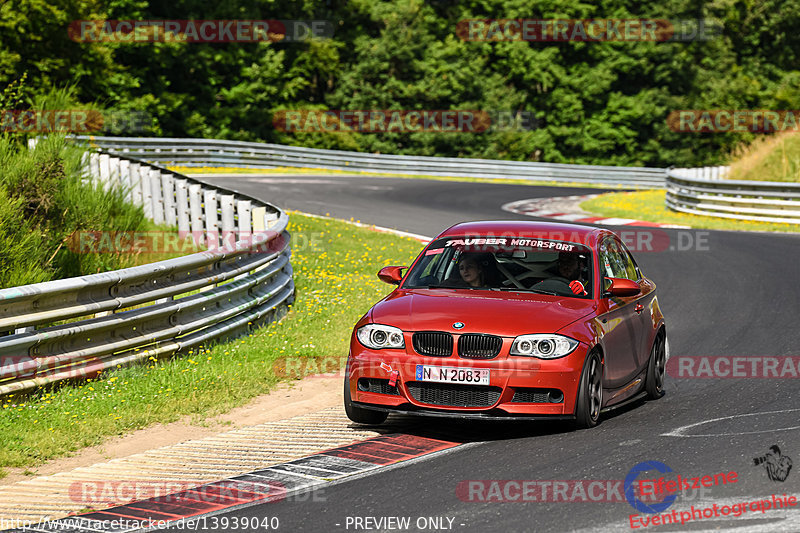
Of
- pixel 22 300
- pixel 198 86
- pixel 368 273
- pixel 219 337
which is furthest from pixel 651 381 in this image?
pixel 198 86

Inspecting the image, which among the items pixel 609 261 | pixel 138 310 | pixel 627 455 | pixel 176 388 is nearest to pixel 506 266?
pixel 609 261

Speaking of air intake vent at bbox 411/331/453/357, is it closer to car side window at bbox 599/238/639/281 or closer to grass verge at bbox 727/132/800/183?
car side window at bbox 599/238/639/281

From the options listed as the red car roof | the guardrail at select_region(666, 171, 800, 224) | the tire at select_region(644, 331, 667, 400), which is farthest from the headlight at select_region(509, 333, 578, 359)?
the guardrail at select_region(666, 171, 800, 224)

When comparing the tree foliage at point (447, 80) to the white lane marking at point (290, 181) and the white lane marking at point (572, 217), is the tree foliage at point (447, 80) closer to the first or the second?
the white lane marking at point (290, 181)

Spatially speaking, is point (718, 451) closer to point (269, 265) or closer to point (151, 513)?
point (151, 513)

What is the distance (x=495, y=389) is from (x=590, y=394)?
77cm

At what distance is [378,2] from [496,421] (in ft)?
179

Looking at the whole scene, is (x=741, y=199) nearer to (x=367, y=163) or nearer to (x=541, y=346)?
(x=367, y=163)

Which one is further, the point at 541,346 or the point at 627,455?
the point at 541,346

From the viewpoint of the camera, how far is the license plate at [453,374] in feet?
24.0

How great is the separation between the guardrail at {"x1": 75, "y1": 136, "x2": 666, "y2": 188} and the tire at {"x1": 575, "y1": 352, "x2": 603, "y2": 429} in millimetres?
35055

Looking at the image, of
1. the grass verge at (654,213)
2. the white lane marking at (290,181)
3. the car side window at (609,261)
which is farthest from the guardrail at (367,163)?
the car side window at (609,261)

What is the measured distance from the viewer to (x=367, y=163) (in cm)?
4419

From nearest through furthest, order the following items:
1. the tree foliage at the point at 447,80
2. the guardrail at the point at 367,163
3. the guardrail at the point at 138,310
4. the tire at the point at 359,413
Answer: the tire at the point at 359,413
the guardrail at the point at 138,310
the guardrail at the point at 367,163
the tree foliage at the point at 447,80
